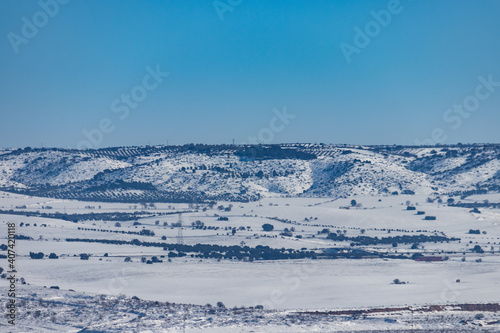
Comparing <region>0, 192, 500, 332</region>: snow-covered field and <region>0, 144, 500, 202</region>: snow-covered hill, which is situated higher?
<region>0, 144, 500, 202</region>: snow-covered hill

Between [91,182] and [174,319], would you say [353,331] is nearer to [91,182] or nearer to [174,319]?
[174,319]

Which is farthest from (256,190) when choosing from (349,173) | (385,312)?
(385,312)

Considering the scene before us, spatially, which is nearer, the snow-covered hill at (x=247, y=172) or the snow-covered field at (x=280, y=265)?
the snow-covered field at (x=280, y=265)

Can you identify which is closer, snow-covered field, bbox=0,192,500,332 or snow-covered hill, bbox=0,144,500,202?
snow-covered field, bbox=0,192,500,332

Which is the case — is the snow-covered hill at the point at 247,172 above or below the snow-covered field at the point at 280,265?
above
